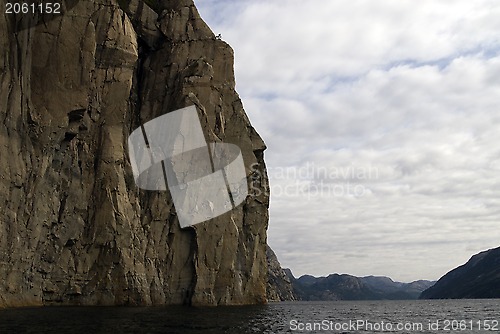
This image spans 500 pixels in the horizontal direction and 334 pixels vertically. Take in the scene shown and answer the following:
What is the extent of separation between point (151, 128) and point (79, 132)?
13.4 meters

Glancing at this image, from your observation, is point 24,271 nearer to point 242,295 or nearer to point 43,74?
point 43,74

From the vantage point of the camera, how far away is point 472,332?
43.9 metres

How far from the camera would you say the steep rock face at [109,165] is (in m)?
56.3

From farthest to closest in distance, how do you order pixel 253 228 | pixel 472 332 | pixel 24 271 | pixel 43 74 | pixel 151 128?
pixel 253 228
pixel 151 128
pixel 43 74
pixel 24 271
pixel 472 332

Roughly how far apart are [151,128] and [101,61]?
13156mm

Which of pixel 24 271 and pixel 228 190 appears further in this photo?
pixel 228 190

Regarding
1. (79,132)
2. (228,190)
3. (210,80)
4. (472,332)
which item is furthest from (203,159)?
(472,332)

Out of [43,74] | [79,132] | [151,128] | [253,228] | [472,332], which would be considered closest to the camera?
[472,332]

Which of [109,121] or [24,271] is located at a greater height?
[109,121]

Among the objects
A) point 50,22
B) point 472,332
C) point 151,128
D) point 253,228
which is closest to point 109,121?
point 151,128

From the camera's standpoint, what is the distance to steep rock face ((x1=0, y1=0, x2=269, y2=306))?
56.3m

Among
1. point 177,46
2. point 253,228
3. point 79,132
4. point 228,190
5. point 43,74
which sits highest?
point 177,46

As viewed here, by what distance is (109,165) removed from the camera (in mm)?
68000

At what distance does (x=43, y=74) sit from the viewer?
60156 millimetres
